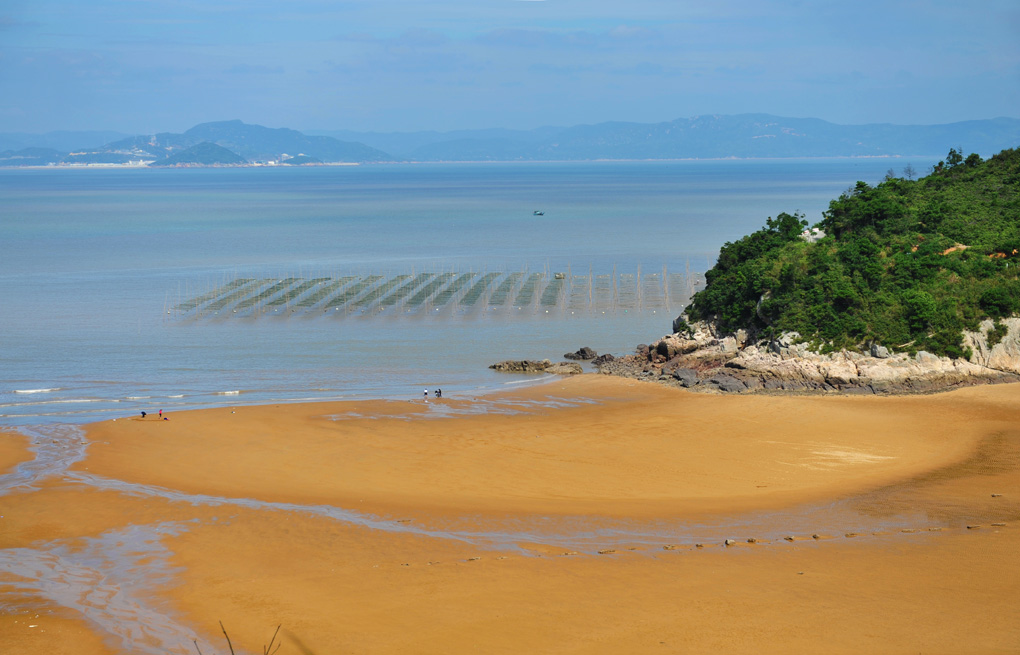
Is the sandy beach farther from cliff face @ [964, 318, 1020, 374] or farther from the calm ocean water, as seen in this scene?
the calm ocean water

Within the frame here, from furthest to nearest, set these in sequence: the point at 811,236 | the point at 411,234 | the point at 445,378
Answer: the point at 411,234
the point at 811,236
the point at 445,378

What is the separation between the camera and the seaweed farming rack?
6175 centimetres

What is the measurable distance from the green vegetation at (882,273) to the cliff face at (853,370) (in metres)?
0.60

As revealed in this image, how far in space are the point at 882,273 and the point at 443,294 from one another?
32.7 meters

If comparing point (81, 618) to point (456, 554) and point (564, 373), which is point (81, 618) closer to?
point (456, 554)

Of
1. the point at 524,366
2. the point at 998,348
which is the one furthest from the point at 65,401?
the point at 998,348

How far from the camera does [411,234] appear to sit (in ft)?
366

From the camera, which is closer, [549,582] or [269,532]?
[549,582]

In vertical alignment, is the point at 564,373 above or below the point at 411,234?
below

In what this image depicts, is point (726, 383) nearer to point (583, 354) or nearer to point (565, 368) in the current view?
point (565, 368)

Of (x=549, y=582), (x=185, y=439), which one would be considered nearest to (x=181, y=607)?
(x=549, y=582)

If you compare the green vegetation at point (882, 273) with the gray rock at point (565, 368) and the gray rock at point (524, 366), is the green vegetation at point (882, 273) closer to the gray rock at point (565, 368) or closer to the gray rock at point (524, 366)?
the gray rock at point (565, 368)

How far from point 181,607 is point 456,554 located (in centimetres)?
612

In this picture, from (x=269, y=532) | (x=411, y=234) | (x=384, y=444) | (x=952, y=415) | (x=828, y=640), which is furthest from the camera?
(x=411, y=234)
